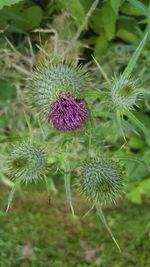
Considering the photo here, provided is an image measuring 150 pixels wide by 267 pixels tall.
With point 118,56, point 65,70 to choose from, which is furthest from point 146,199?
point 65,70

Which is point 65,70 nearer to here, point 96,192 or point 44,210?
point 96,192

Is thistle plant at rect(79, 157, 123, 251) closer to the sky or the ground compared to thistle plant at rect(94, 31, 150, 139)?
closer to the ground

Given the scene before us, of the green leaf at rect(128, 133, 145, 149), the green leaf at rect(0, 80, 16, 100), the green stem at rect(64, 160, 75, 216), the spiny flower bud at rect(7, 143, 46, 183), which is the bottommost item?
the green leaf at rect(128, 133, 145, 149)

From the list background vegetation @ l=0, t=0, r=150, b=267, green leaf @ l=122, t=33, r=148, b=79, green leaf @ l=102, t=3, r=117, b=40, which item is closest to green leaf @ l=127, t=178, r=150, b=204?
background vegetation @ l=0, t=0, r=150, b=267

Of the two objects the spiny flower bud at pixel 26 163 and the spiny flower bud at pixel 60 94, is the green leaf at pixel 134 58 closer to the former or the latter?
the spiny flower bud at pixel 60 94

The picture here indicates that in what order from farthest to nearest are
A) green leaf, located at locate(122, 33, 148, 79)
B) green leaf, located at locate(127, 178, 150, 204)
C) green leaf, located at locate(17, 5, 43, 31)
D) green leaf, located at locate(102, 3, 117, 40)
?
green leaf, located at locate(127, 178, 150, 204)
green leaf, located at locate(17, 5, 43, 31)
green leaf, located at locate(102, 3, 117, 40)
green leaf, located at locate(122, 33, 148, 79)

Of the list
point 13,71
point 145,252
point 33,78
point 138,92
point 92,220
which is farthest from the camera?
point 92,220

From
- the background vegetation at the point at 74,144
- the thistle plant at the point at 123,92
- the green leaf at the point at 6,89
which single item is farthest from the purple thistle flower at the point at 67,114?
the green leaf at the point at 6,89

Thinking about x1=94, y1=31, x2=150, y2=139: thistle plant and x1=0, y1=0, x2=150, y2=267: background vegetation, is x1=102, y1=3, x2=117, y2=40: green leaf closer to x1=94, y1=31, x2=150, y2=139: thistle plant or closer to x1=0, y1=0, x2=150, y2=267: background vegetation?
x1=0, y1=0, x2=150, y2=267: background vegetation
